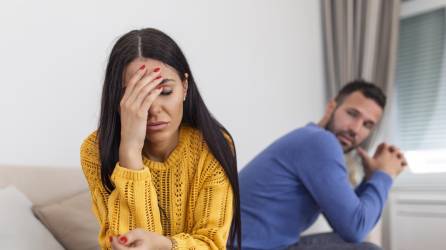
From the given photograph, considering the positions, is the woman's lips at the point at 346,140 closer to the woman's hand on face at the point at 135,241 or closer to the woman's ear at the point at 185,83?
the woman's ear at the point at 185,83

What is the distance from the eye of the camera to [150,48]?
910 mm

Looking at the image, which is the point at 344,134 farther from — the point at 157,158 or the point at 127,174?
the point at 127,174

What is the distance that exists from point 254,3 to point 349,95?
90 cm

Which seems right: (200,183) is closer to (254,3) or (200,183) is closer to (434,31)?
(254,3)

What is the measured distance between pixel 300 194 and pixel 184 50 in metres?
0.94

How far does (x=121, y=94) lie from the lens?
3.04 ft

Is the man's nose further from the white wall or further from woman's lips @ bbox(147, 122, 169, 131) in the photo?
woman's lips @ bbox(147, 122, 169, 131)

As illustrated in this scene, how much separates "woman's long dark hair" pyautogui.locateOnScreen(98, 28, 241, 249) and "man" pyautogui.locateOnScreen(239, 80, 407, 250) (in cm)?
41

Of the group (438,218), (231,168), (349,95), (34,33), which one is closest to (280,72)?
(349,95)

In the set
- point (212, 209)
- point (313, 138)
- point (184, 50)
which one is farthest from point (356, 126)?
point (212, 209)

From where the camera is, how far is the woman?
34.8 inches

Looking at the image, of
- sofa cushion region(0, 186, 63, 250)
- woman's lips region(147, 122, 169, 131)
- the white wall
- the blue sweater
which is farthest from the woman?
the white wall

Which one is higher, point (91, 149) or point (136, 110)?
point (136, 110)

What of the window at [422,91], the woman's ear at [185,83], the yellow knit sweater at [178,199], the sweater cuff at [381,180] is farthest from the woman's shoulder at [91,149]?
the window at [422,91]
